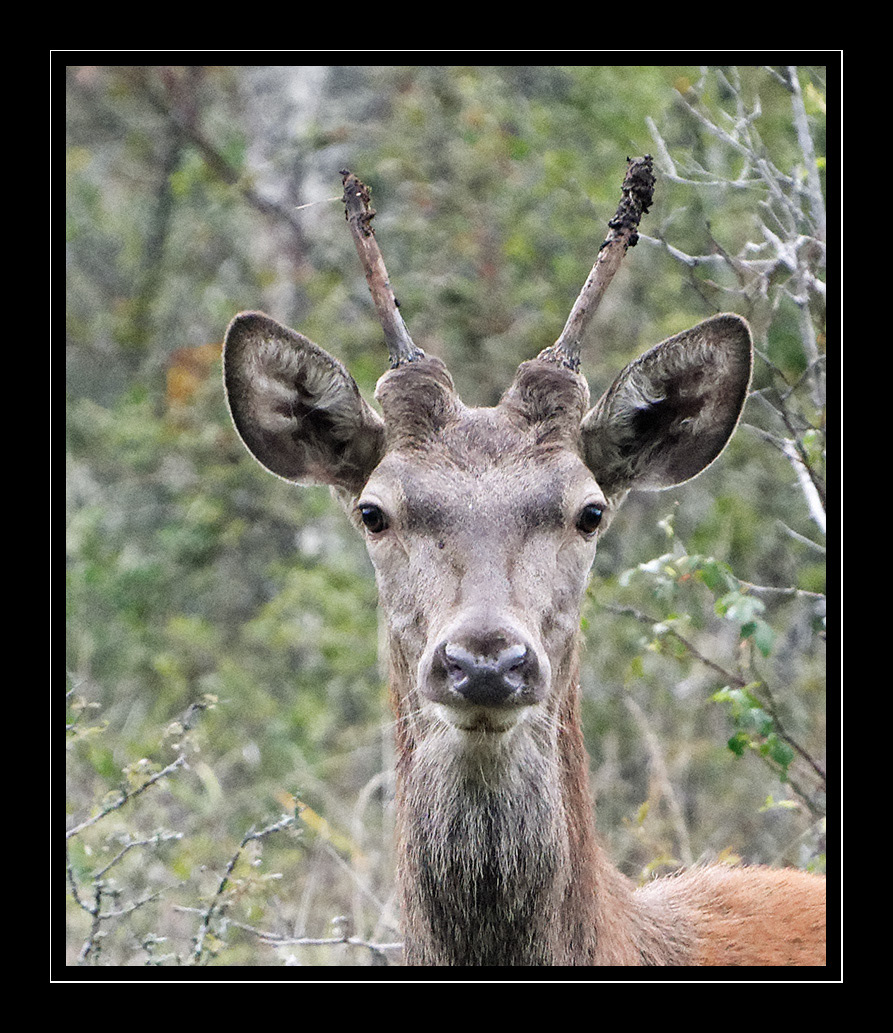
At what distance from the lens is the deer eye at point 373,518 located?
14.7 feet

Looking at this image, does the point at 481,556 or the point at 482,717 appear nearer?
the point at 482,717

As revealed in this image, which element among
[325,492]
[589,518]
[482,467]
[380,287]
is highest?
[325,492]

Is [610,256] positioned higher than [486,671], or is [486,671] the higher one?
[610,256]

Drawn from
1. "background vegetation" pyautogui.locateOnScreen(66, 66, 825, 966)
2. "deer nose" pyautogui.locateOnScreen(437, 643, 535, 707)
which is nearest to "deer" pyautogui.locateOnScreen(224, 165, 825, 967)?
"deer nose" pyautogui.locateOnScreen(437, 643, 535, 707)

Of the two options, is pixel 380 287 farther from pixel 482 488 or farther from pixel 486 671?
pixel 486 671

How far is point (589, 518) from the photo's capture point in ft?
14.7

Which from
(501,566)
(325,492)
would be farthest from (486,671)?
(325,492)

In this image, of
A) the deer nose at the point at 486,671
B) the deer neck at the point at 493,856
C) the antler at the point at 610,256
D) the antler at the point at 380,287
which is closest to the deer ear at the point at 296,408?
the antler at the point at 380,287

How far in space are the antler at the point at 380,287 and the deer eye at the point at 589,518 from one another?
0.85 m

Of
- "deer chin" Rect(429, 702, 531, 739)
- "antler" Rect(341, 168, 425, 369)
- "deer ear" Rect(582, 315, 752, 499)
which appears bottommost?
"deer chin" Rect(429, 702, 531, 739)

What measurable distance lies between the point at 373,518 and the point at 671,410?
3.76 feet

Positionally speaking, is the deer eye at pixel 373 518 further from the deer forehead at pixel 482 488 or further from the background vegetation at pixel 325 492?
the background vegetation at pixel 325 492

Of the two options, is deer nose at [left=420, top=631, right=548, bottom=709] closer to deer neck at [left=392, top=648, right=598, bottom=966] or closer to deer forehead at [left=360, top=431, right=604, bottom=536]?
deer neck at [left=392, top=648, right=598, bottom=966]

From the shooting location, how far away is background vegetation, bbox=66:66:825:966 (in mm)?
8461
